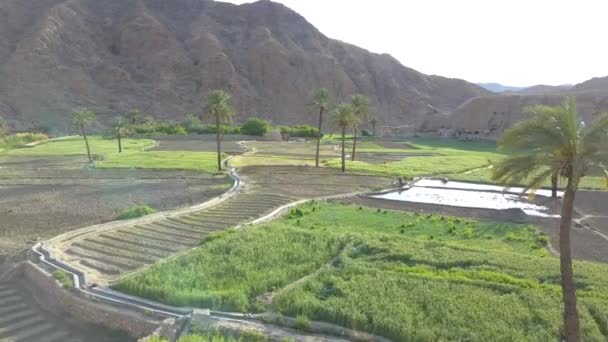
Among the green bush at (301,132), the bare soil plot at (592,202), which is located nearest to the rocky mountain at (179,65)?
the green bush at (301,132)

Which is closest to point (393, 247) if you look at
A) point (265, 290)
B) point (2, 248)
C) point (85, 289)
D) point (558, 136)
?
point (265, 290)

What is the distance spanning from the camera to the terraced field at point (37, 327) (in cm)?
1485

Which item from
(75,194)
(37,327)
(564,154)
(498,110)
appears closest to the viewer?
(564,154)

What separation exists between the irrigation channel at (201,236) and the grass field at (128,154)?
287 inches

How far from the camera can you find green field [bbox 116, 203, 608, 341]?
13.1 meters

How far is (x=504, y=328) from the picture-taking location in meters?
12.6

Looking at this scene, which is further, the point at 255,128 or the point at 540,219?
the point at 255,128

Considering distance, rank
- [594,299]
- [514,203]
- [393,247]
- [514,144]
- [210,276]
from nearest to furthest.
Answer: [514,144]
[594,299]
[210,276]
[393,247]
[514,203]

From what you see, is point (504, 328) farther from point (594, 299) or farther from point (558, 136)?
point (558, 136)

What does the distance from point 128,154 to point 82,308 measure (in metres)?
47.4

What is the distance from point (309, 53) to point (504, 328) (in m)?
154

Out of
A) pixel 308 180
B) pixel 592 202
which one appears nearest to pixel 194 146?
pixel 308 180

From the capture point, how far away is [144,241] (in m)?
22.7

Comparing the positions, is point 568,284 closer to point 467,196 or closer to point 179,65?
point 467,196
